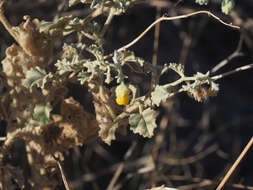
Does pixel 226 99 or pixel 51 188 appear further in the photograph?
pixel 226 99

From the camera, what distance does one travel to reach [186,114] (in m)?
2.93

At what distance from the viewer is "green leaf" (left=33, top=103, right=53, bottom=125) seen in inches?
40.4

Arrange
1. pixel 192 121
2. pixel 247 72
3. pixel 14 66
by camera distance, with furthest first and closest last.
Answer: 1. pixel 247 72
2. pixel 192 121
3. pixel 14 66

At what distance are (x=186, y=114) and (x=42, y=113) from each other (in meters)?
2.00

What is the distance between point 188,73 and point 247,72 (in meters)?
0.77

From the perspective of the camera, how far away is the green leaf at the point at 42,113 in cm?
103

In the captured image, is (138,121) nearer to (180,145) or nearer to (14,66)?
(14,66)

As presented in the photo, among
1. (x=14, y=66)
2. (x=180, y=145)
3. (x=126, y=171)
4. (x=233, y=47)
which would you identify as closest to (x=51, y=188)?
(x=14, y=66)

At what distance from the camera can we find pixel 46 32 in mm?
1158

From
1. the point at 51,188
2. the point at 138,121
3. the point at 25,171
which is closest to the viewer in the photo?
the point at 138,121

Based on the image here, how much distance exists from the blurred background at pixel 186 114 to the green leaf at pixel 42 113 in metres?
1.07

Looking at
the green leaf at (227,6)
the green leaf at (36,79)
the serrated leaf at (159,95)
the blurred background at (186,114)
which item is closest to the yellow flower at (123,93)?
the serrated leaf at (159,95)

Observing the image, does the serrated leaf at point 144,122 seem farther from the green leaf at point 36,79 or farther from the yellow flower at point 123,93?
the green leaf at point 36,79

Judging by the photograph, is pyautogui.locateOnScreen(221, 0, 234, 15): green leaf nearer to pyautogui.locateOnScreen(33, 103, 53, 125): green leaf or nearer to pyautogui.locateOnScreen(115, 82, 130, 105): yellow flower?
pyautogui.locateOnScreen(115, 82, 130, 105): yellow flower
